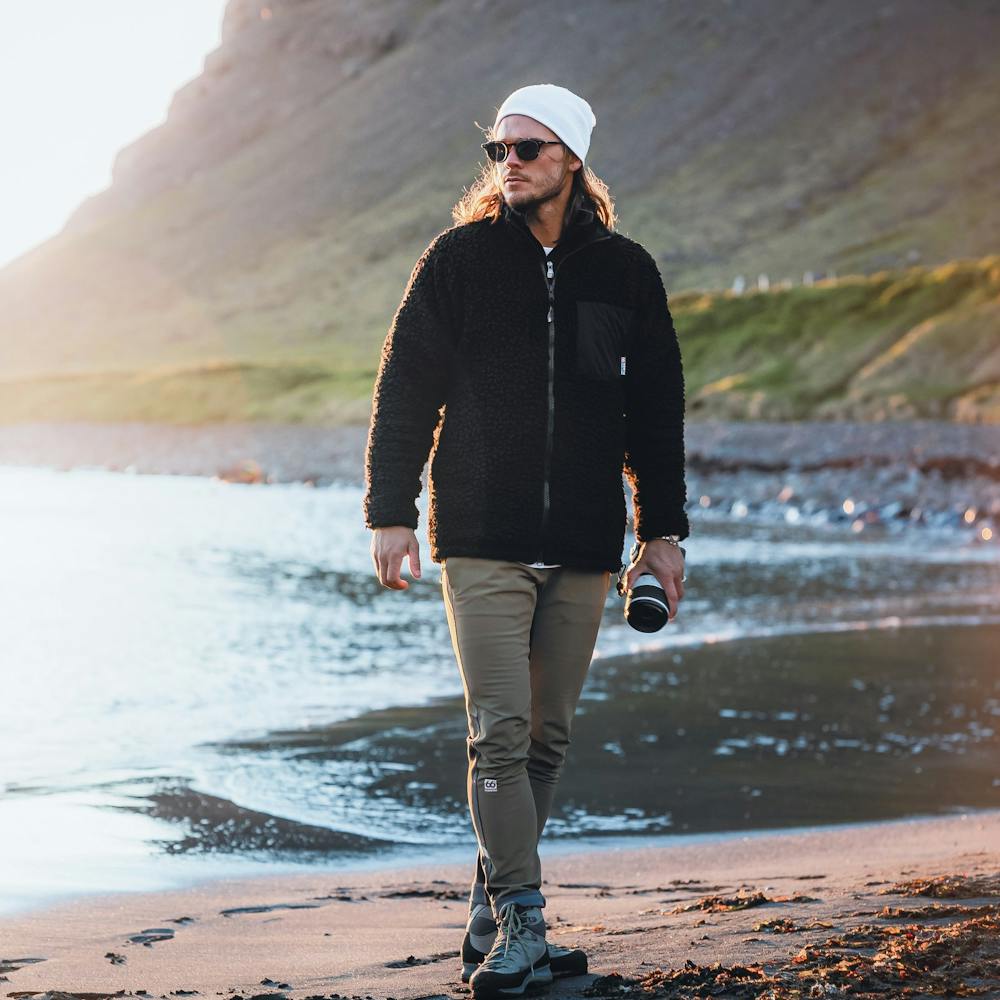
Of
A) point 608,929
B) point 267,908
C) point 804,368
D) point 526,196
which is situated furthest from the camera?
point 804,368

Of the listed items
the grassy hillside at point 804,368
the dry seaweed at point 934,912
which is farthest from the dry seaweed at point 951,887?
the grassy hillside at point 804,368

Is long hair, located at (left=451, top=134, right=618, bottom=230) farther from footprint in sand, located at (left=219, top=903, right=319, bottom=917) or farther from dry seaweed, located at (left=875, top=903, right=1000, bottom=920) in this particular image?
footprint in sand, located at (left=219, top=903, right=319, bottom=917)

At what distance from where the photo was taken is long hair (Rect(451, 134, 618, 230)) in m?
→ 4.41

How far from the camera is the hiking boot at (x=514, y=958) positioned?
386 cm

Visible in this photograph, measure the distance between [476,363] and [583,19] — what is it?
564ft

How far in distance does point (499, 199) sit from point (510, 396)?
0.62 m

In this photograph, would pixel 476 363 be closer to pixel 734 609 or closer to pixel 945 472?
pixel 734 609

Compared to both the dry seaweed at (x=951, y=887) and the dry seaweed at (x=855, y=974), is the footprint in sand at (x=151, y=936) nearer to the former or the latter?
the dry seaweed at (x=855, y=974)

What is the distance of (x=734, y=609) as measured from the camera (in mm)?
16438

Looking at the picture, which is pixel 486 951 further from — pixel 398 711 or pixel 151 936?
pixel 398 711

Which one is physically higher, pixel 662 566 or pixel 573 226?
pixel 573 226

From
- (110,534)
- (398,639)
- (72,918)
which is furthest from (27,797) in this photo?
(110,534)

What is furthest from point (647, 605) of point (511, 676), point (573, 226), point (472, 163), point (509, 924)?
point (472, 163)

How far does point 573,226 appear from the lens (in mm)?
4367
